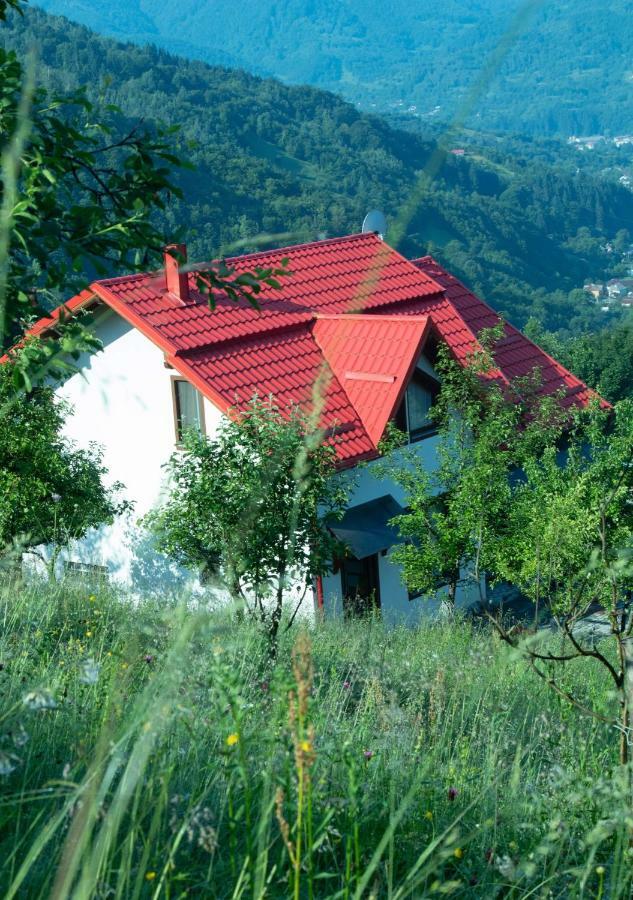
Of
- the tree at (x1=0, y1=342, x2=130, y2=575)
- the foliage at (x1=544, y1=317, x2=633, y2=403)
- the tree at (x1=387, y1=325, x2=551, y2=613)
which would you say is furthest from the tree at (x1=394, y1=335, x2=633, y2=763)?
the foliage at (x1=544, y1=317, x2=633, y2=403)

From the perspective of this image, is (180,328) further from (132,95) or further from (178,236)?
(132,95)

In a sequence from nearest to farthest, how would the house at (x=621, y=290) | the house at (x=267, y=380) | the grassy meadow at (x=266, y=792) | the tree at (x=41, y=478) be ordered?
the grassy meadow at (x=266, y=792)
the house at (x=621, y=290)
the tree at (x=41, y=478)
the house at (x=267, y=380)

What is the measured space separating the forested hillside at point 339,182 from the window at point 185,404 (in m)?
39.5

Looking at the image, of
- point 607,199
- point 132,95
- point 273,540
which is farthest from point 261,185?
point 273,540

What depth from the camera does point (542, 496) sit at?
15.1m

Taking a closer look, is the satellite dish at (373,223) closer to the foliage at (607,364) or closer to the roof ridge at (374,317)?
the roof ridge at (374,317)

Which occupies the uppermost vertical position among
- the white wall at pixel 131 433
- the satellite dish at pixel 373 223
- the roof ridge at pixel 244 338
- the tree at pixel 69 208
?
the satellite dish at pixel 373 223

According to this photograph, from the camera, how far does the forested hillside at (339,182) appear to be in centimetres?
7162

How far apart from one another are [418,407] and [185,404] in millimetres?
4175

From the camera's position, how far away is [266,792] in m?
1.90

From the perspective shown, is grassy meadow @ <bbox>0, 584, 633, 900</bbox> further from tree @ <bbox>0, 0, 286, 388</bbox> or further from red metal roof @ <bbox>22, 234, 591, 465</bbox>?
red metal roof @ <bbox>22, 234, 591, 465</bbox>

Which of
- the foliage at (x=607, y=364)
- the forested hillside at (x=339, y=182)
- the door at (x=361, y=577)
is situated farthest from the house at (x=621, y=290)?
the forested hillside at (x=339, y=182)

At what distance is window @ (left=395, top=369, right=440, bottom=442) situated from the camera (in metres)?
18.2

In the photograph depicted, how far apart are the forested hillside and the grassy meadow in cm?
5416
